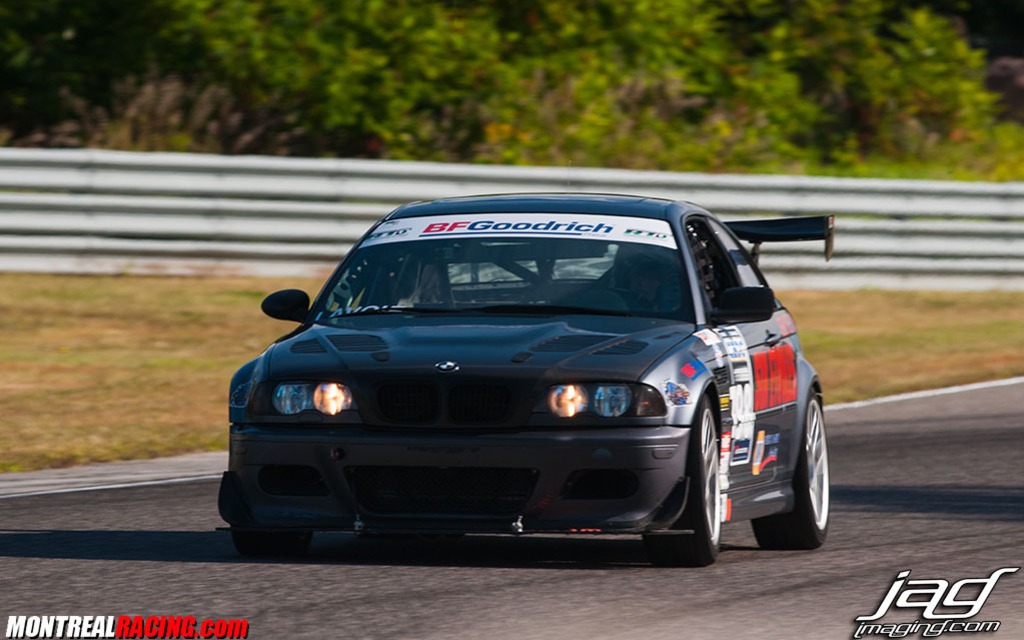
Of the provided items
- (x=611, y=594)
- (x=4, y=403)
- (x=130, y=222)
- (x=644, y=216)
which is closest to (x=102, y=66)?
(x=130, y=222)

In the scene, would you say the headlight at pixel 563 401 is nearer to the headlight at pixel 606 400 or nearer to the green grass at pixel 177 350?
the headlight at pixel 606 400

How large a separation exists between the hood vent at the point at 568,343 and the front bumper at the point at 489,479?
343 mm

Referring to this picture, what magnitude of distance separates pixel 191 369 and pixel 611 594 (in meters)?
9.12

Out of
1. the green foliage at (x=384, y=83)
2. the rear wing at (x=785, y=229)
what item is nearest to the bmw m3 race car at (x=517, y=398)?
the rear wing at (x=785, y=229)

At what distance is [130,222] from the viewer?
1881 cm

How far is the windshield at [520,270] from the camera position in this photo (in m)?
8.16

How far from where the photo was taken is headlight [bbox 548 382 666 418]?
7234 millimetres

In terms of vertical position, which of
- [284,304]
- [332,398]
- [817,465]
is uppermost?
[332,398]

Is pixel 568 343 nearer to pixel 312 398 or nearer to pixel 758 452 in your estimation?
pixel 312 398

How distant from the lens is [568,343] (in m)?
7.50

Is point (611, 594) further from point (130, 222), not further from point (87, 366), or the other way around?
point (130, 222)

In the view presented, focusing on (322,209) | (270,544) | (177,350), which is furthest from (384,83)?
(270,544)

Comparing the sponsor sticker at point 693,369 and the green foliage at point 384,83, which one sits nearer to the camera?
the sponsor sticker at point 693,369
